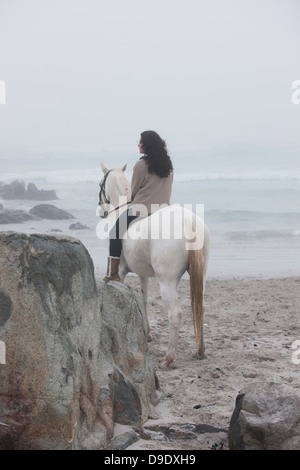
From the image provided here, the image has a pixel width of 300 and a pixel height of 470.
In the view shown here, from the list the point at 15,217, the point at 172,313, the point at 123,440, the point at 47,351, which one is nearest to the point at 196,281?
the point at 172,313

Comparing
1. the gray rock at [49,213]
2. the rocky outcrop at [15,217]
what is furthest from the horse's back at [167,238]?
the gray rock at [49,213]

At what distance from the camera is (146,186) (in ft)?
20.9

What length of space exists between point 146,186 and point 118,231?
570 millimetres

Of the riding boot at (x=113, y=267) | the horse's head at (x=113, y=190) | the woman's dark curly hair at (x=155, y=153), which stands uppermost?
the woman's dark curly hair at (x=155, y=153)

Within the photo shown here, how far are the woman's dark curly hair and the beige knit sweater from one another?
0.06 metres

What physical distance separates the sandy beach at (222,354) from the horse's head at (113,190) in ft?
5.47

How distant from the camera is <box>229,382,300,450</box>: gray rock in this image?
3.73m

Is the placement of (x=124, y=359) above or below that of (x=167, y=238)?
below

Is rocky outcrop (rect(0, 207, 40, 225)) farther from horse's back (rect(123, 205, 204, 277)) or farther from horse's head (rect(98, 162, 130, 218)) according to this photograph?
horse's back (rect(123, 205, 204, 277))

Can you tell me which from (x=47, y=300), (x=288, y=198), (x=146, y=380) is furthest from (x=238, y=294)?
(x=288, y=198)

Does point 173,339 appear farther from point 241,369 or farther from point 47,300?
point 47,300

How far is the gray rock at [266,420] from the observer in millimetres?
3729

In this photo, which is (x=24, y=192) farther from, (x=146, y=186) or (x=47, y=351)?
(x=47, y=351)

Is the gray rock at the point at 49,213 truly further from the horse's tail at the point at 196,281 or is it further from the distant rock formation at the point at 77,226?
the horse's tail at the point at 196,281
